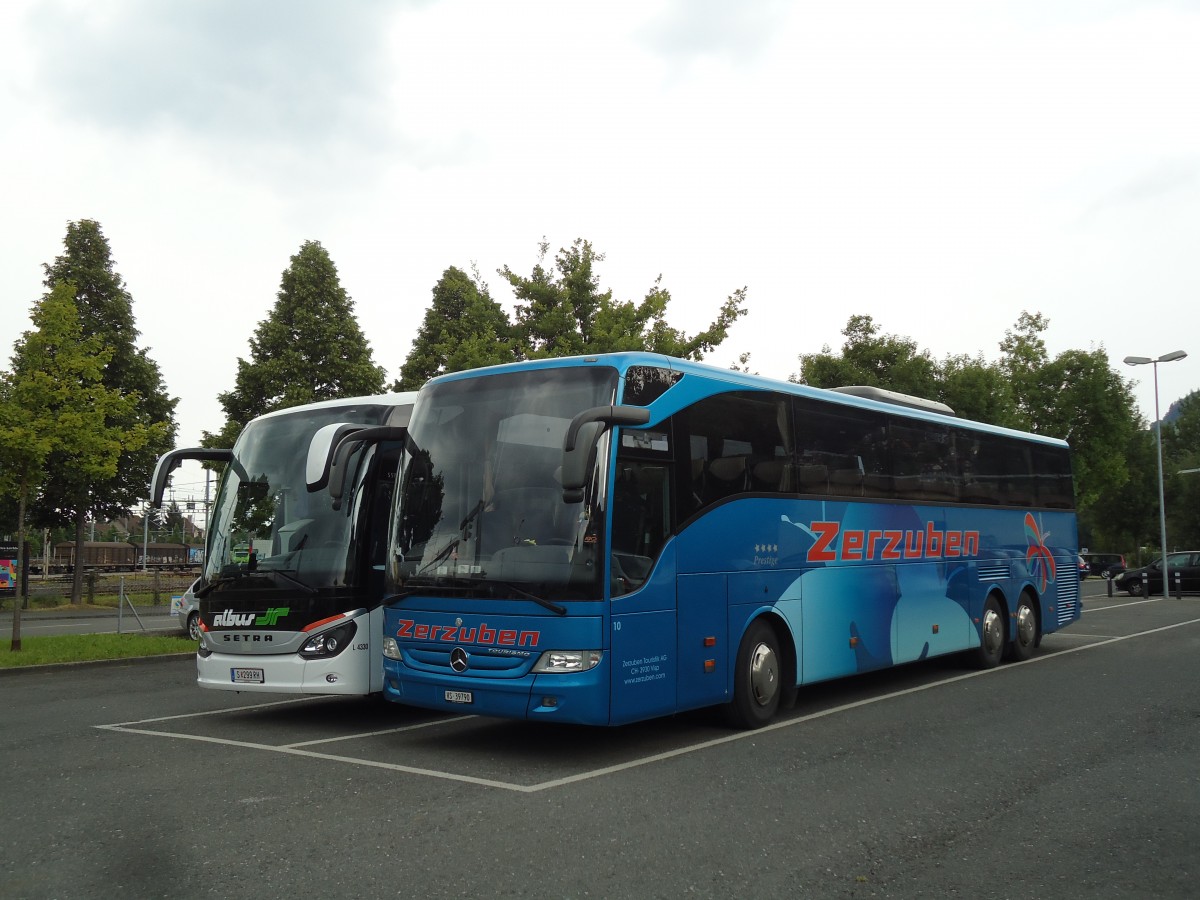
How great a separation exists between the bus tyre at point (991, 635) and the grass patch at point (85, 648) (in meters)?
12.6

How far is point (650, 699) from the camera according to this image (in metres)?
8.45

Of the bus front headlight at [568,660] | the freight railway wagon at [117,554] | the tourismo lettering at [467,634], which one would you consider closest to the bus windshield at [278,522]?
the tourismo lettering at [467,634]

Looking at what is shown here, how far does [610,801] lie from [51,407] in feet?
45.4

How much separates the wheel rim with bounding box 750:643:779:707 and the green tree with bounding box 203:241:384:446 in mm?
27047

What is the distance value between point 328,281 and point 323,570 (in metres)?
28.7

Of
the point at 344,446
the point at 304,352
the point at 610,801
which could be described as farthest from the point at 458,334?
the point at 610,801

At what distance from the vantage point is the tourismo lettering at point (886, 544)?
433 inches

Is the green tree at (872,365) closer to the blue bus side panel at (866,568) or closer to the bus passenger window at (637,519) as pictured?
the blue bus side panel at (866,568)

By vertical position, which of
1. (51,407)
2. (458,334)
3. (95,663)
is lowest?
(95,663)

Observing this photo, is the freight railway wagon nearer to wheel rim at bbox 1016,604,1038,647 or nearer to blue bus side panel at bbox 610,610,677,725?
wheel rim at bbox 1016,604,1038,647

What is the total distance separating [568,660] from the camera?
316 inches

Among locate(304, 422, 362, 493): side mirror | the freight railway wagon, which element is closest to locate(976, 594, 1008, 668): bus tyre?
locate(304, 422, 362, 493): side mirror

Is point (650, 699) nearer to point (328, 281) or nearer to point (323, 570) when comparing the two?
point (323, 570)

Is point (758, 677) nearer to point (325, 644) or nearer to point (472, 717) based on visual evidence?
point (472, 717)
